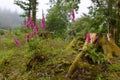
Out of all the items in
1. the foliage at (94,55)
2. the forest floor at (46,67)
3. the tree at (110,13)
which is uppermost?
the tree at (110,13)

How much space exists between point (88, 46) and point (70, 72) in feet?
2.73

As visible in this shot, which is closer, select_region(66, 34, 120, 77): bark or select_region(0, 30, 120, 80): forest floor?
select_region(0, 30, 120, 80): forest floor

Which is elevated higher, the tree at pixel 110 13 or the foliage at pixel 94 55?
the tree at pixel 110 13

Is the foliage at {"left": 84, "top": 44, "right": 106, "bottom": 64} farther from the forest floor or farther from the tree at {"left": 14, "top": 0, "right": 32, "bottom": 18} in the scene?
the tree at {"left": 14, "top": 0, "right": 32, "bottom": 18}

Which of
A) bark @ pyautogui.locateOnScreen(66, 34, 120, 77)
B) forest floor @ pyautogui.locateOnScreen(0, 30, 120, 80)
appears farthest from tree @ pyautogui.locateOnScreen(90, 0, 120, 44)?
forest floor @ pyautogui.locateOnScreen(0, 30, 120, 80)

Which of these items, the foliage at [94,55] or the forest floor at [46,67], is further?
the foliage at [94,55]

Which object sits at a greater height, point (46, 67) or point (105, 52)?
point (105, 52)

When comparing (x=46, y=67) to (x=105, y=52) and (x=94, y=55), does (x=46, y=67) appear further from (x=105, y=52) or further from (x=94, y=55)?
(x=105, y=52)

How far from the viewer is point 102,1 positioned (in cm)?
1728

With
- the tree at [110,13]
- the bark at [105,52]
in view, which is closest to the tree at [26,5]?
the tree at [110,13]

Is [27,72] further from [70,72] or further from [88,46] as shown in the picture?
[88,46]

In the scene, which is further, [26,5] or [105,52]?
[26,5]

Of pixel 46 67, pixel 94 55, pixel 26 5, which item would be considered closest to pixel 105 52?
pixel 94 55

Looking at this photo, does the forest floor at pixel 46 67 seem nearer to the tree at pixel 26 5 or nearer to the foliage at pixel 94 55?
the foliage at pixel 94 55
